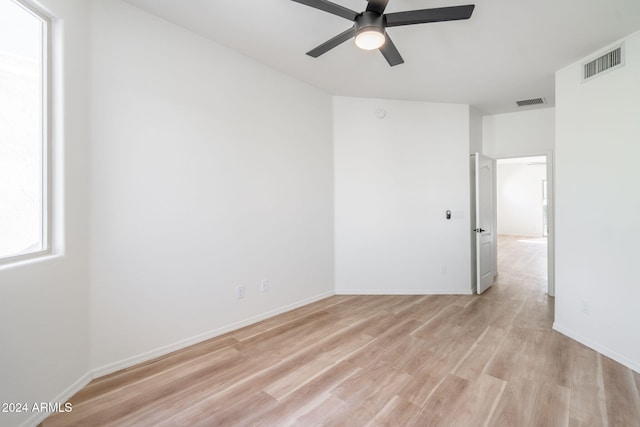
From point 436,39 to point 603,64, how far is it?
156 centimetres

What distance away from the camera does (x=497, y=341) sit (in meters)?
2.63

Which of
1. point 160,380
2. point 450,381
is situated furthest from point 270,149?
point 450,381

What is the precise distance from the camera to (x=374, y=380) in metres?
2.01

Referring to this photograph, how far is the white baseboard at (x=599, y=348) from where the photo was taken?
2.21 m

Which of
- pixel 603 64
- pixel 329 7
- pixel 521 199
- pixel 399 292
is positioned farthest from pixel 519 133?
pixel 521 199

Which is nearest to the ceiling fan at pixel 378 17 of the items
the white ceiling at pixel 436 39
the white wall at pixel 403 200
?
the white ceiling at pixel 436 39

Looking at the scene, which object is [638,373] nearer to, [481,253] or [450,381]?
[450,381]

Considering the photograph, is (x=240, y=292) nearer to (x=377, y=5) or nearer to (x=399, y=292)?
(x=399, y=292)

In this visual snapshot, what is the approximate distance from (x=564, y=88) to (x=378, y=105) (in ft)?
6.76

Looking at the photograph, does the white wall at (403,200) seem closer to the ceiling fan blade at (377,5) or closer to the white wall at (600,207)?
the white wall at (600,207)

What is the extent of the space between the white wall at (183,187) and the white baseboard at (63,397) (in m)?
0.10

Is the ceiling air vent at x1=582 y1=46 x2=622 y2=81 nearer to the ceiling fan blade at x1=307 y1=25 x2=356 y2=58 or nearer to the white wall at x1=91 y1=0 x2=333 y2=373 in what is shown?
the ceiling fan blade at x1=307 y1=25 x2=356 y2=58

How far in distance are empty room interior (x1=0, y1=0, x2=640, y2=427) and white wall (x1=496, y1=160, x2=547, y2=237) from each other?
8286 millimetres

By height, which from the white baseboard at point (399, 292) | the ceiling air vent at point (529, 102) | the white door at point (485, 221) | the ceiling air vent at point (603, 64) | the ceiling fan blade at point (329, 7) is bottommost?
the white baseboard at point (399, 292)
